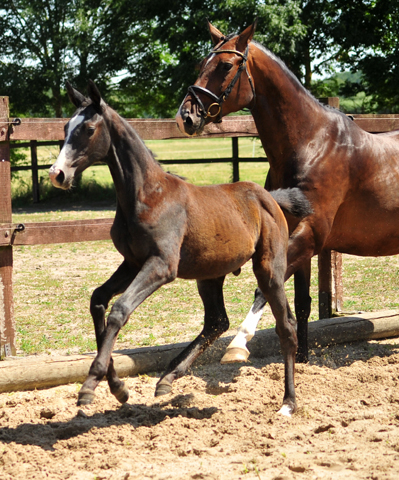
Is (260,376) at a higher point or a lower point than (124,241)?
lower

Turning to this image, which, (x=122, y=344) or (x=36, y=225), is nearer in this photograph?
(x=36, y=225)

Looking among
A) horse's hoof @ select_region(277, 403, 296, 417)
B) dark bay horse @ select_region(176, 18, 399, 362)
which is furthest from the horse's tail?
horse's hoof @ select_region(277, 403, 296, 417)

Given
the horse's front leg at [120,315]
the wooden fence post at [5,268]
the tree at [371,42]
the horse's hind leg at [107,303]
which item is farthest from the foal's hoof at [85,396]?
the tree at [371,42]

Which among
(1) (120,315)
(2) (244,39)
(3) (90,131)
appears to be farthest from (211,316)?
(2) (244,39)

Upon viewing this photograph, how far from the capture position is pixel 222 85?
4.50 metres

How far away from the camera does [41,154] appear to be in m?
44.0

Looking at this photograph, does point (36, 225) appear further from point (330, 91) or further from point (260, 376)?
point (330, 91)

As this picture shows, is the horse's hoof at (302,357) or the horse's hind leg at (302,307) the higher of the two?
the horse's hind leg at (302,307)

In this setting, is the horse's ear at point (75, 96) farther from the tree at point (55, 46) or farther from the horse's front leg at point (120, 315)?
the tree at point (55, 46)

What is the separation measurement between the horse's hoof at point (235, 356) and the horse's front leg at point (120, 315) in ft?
2.75

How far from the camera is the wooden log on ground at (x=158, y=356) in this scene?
4500mm

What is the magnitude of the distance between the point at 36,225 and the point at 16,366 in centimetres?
119

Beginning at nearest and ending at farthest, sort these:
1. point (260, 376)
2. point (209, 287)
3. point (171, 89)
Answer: point (209, 287) < point (260, 376) < point (171, 89)

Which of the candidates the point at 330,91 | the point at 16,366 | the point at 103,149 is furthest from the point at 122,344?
the point at 330,91
